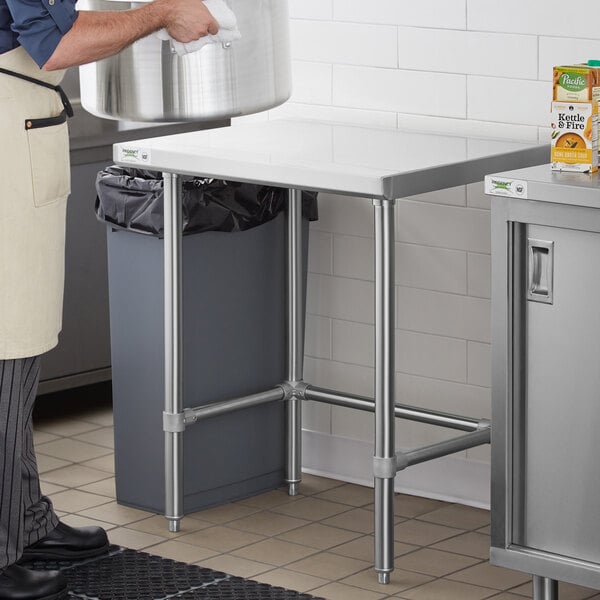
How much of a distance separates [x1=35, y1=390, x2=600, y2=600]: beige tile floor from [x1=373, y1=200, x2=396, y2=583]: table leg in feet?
0.31

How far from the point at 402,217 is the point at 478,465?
0.70m

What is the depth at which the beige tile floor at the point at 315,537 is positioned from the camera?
347 cm

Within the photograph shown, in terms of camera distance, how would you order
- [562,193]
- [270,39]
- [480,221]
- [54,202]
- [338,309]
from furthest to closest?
[338,309], [480,221], [270,39], [54,202], [562,193]

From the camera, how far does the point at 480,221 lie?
153 inches

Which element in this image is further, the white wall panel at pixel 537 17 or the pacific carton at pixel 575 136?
the white wall panel at pixel 537 17

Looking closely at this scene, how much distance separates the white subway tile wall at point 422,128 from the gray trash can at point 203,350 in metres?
0.20

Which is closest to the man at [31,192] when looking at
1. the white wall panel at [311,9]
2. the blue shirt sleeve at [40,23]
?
the blue shirt sleeve at [40,23]

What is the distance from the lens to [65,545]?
3.61 meters

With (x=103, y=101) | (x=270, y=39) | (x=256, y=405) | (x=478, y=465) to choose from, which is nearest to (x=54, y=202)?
(x=103, y=101)

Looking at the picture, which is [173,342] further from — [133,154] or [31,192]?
[31,192]

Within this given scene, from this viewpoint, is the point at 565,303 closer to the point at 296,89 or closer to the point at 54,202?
the point at 54,202

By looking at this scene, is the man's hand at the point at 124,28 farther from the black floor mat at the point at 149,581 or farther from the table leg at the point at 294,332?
the black floor mat at the point at 149,581

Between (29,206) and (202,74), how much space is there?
53 cm

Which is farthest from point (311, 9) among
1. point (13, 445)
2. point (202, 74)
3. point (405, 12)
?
point (13, 445)
